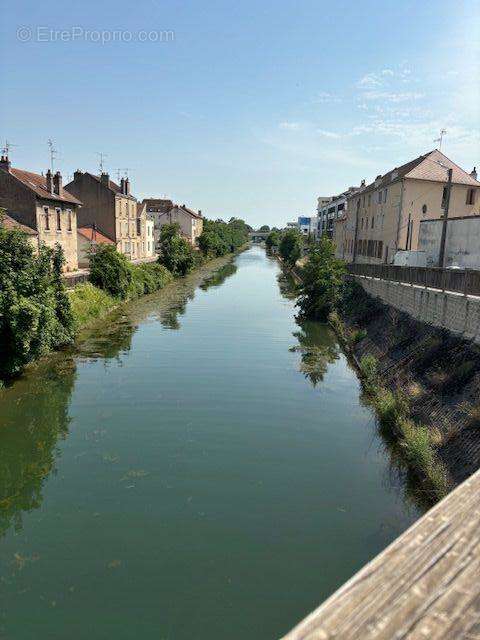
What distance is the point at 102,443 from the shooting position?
12766mm

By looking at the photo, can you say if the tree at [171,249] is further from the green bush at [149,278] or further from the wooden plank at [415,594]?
the wooden plank at [415,594]

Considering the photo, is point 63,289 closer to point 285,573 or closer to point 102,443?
point 102,443

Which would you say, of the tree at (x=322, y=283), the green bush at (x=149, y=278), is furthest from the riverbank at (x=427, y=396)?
the green bush at (x=149, y=278)

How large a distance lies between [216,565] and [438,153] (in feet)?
134

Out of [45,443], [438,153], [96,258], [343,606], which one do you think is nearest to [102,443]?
[45,443]

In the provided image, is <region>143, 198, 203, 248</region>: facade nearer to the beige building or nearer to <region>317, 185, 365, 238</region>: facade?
<region>317, 185, 365, 238</region>: facade

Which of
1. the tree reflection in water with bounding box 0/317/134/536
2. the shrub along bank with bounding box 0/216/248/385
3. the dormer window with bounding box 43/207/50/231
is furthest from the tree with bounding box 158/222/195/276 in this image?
the tree reflection in water with bounding box 0/317/134/536

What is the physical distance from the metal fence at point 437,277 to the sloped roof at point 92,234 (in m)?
27.4

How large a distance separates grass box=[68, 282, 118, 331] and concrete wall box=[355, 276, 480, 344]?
666 inches

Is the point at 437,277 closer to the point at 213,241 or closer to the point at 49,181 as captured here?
the point at 49,181

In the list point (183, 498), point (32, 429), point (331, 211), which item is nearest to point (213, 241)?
point (331, 211)

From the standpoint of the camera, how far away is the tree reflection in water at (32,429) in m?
10.3

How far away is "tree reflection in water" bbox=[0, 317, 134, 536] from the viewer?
10.3 m

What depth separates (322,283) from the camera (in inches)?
1261
